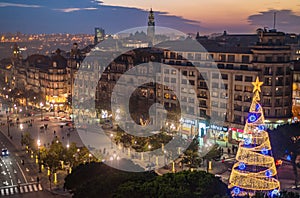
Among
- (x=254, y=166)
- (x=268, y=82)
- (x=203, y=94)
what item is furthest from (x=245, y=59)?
(x=254, y=166)

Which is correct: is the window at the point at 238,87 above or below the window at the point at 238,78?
below

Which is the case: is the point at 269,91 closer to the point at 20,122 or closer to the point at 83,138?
the point at 83,138

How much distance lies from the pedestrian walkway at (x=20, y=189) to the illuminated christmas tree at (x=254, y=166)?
19355 mm

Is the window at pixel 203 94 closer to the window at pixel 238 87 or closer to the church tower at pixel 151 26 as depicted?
the window at pixel 238 87

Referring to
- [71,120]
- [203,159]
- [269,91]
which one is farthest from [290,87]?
[71,120]

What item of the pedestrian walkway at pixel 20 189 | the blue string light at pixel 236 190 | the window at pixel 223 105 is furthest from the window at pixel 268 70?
the pedestrian walkway at pixel 20 189

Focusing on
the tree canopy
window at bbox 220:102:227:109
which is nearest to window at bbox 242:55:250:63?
window at bbox 220:102:227:109

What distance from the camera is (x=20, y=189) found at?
3978 centimetres

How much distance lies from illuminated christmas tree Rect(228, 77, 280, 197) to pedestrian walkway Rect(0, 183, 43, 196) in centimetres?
1936

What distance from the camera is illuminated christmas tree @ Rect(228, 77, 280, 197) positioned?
28406 millimetres

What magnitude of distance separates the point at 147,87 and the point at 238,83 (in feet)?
59.0

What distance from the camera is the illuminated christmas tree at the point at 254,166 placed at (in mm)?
28406

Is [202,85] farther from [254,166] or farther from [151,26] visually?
[151,26]

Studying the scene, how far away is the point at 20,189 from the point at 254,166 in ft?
71.6
